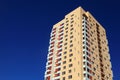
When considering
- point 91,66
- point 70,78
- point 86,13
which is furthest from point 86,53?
point 86,13

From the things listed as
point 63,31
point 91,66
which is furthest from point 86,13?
point 91,66

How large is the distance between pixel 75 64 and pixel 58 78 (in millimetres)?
9078

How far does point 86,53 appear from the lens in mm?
76188

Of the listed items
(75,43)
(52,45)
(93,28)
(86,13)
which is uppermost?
(86,13)

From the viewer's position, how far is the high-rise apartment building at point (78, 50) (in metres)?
73.1

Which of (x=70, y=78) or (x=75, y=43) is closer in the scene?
(x=70, y=78)

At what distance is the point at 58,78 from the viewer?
7500 cm

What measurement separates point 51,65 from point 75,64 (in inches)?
600

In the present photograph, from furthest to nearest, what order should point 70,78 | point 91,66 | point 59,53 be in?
point 59,53, point 91,66, point 70,78

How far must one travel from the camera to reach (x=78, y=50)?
76125 mm

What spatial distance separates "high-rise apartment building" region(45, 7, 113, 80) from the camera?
7309cm

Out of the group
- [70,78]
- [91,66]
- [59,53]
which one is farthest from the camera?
[59,53]

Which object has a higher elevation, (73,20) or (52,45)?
(73,20)

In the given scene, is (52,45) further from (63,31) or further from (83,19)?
(83,19)
